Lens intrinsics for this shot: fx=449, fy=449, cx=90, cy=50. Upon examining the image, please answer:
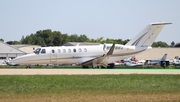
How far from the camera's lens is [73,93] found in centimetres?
2394

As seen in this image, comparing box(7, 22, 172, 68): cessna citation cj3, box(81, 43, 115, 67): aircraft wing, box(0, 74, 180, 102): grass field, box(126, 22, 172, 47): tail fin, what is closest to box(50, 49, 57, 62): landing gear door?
box(7, 22, 172, 68): cessna citation cj3

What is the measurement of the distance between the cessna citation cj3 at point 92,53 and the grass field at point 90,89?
19.7 meters

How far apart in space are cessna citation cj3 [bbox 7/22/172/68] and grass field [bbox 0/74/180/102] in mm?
19714

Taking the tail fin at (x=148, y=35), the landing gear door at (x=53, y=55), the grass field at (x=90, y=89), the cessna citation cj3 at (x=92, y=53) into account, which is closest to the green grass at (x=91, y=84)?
the grass field at (x=90, y=89)

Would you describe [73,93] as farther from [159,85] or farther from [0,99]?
[159,85]

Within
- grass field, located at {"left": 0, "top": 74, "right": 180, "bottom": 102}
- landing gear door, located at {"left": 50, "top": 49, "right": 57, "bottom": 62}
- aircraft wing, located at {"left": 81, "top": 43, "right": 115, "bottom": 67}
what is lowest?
grass field, located at {"left": 0, "top": 74, "right": 180, "bottom": 102}

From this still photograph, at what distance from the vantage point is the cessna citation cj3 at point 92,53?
5209cm

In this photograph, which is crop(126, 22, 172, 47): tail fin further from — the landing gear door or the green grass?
the green grass

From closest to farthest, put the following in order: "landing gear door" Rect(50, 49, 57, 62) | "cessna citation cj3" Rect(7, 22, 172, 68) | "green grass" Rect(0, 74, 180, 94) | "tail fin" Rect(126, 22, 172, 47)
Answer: "green grass" Rect(0, 74, 180, 94), "cessna citation cj3" Rect(7, 22, 172, 68), "landing gear door" Rect(50, 49, 57, 62), "tail fin" Rect(126, 22, 172, 47)

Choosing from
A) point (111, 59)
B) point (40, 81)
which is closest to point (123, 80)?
point (40, 81)

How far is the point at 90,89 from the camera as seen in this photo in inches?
1027

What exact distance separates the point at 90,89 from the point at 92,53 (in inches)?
1106

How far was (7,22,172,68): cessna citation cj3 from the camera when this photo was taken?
5209 centimetres

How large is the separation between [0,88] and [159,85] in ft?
32.5
